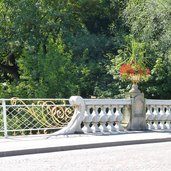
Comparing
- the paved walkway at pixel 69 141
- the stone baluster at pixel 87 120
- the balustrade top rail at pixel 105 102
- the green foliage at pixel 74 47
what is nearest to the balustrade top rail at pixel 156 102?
the balustrade top rail at pixel 105 102

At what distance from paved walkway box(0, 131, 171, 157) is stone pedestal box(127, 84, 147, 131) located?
2.96ft

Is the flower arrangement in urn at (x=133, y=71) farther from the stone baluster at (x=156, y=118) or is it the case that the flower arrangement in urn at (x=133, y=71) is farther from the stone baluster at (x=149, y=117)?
the stone baluster at (x=156, y=118)

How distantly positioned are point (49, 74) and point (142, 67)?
9.42 metres

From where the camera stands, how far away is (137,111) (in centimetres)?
1709

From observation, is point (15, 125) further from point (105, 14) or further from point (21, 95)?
point (105, 14)

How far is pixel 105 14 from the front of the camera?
101 feet

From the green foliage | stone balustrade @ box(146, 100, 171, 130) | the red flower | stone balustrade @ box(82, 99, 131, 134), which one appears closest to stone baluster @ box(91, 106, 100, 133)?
stone balustrade @ box(82, 99, 131, 134)

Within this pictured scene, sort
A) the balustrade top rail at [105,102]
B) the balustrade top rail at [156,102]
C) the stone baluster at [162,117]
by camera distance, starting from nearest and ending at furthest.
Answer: the balustrade top rail at [105,102] → the balustrade top rail at [156,102] → the stone baluster at [162,117]

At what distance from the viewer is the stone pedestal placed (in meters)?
17.0

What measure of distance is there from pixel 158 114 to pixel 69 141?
543cm

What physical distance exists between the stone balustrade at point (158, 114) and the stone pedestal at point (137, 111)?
0.44 m

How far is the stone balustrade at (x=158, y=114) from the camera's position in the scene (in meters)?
17.7

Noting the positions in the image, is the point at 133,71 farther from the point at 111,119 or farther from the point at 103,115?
the point at 103,115

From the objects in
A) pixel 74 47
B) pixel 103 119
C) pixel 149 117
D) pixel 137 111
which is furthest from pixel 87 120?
pixel 74 47
